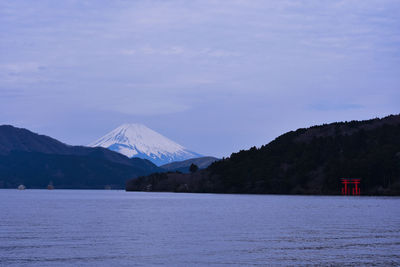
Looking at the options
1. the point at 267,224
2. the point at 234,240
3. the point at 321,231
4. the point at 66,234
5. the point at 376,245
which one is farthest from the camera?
the point at 267,224

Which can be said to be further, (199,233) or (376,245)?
(199,233)

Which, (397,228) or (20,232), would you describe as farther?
(397,228)

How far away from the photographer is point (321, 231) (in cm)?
7412

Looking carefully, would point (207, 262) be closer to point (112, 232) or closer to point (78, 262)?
point (78, 262)

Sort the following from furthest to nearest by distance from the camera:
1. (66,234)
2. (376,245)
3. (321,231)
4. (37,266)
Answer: (321,231)
(66,234)
(376,245)
(37,266)

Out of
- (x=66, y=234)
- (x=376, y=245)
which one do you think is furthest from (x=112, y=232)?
(x=376, y=245)

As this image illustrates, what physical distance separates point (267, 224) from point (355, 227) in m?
12.1

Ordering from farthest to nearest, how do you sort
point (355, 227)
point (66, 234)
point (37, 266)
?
point (355, 227) < point (66, 234) < point (37, 266)

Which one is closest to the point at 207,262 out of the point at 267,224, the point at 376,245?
the point at 376,245

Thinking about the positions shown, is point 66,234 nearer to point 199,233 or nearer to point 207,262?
point 199,233

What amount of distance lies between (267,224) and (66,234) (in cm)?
2892

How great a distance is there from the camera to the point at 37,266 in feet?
151

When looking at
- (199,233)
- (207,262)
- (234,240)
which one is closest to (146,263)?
(207,262)

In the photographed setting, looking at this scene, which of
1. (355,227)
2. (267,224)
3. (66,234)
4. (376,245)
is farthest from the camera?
(267,224)
